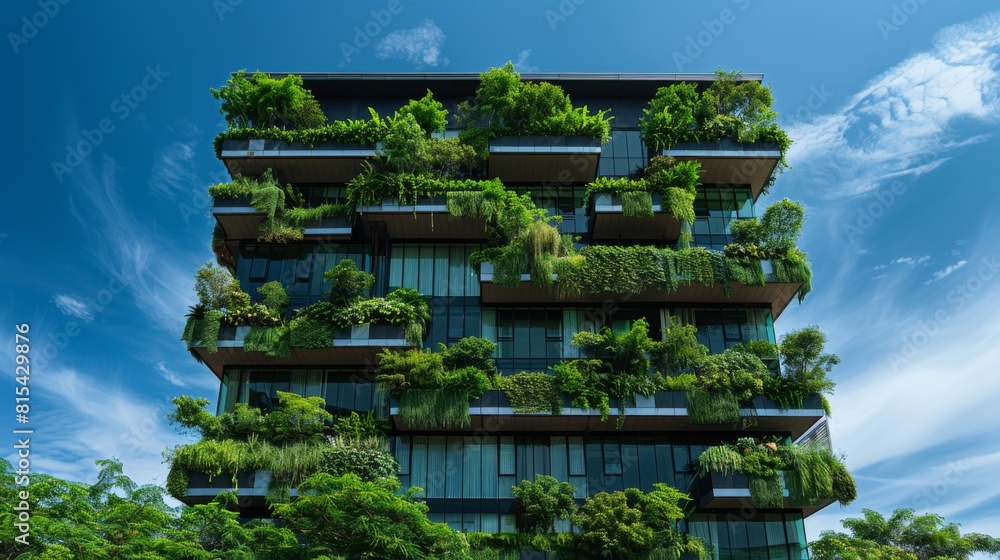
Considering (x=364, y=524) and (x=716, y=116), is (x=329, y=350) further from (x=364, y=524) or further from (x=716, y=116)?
(x=716, y=116)

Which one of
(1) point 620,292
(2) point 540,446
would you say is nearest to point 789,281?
(1) point 620,292

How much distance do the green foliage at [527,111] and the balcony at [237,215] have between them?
859 centimetres

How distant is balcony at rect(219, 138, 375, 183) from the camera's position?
29.9 metres

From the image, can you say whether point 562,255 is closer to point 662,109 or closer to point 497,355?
point 497,355

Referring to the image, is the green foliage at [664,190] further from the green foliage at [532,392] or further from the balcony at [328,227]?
the balcony at [328,227]

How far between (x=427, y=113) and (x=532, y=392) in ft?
36.7

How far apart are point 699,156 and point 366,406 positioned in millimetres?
15340

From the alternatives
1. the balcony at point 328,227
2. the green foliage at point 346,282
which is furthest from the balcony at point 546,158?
the green foliage at point 346,282

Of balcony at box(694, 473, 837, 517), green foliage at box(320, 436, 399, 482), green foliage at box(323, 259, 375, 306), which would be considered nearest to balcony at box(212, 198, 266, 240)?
green foliage at box(323, 259, 375, 306)

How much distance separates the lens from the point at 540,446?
26.6 m

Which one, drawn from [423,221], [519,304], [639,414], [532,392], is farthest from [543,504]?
[423,221]

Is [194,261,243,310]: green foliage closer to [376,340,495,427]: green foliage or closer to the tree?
A: [376,340,495,427]: green foliage

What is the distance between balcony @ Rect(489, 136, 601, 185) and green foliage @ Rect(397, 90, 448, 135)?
7.02 feet

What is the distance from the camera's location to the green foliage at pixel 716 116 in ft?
97.8
